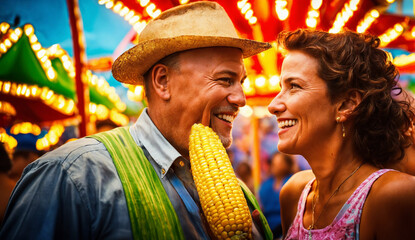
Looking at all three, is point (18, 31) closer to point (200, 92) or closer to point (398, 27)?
point (200, 92)

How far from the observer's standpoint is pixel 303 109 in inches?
95.0

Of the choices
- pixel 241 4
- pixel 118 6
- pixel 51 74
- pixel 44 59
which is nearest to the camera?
pixel 118 6

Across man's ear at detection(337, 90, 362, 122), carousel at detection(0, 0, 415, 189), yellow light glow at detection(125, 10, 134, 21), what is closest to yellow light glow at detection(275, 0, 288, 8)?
carousel at detection(0, 0, 415, 189)

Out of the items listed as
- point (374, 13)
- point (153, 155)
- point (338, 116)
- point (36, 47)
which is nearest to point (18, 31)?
point (36, 47)

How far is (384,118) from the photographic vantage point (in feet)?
7.96

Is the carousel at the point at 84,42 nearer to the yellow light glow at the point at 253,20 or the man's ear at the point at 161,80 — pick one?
the yellow light glow at the point at 253,20

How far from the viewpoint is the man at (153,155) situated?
72.0 inches

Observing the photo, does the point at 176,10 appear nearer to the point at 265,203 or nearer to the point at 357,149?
the point at 357,149

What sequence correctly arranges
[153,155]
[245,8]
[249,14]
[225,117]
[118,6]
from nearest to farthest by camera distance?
[153,155] → [225,117] → [118,6] → [245,8] → [249,14]

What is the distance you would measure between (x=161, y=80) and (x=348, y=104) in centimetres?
129

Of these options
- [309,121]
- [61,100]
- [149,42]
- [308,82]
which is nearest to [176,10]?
[149,42]

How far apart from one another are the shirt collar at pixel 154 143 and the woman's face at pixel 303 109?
795 mm

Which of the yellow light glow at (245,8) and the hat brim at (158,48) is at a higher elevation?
the yellow light glow at (245,8)

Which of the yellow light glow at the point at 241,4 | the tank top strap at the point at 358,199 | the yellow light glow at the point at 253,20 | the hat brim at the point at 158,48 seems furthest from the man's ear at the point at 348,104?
the yellow light glow at the point at 253,20
